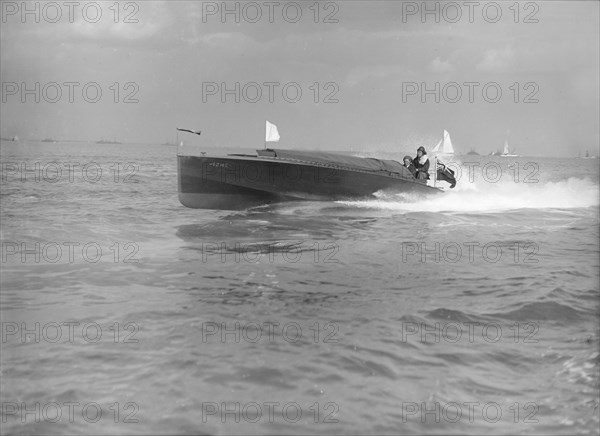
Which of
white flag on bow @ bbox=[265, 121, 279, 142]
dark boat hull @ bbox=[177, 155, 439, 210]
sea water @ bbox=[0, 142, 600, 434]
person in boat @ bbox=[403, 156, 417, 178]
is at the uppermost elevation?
white flag on bow @ bbox=[265, 121, 279, 142]

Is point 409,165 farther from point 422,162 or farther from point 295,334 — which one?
point 295,334

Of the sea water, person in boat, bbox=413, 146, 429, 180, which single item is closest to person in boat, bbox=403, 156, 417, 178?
person in boat, bbox=413, 146, 429, 180

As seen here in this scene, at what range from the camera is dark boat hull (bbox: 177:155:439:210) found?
16984 millimetres

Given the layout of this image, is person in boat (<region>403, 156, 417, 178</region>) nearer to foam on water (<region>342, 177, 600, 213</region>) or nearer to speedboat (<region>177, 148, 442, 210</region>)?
foam on water (<region>342, 177, 600, 213</region>)

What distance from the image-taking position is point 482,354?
5781mm

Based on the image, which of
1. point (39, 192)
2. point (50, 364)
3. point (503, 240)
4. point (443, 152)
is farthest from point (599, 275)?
point (39, 192)

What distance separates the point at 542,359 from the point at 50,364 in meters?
4.59

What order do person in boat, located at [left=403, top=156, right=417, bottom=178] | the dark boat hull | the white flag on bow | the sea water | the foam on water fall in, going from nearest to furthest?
the sea water, the dark boat hull, the white flag on bow, the foam on water, person in boat, located at [left=403, top=156, right=417, bottom=178]

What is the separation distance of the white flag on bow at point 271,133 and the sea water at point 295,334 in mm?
4493

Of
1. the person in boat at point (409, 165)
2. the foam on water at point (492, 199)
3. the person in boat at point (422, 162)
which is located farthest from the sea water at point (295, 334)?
the person in boat at point (422, 162)

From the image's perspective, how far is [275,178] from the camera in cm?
1733

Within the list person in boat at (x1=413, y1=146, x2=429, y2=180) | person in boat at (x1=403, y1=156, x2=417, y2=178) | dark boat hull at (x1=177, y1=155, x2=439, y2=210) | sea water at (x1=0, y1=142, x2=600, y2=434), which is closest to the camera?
sea water at (x1=0, y1=142, x2=600, y2=434)

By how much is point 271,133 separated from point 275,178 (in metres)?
1.34

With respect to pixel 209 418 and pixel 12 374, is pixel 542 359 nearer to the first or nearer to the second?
pixel 209 418
